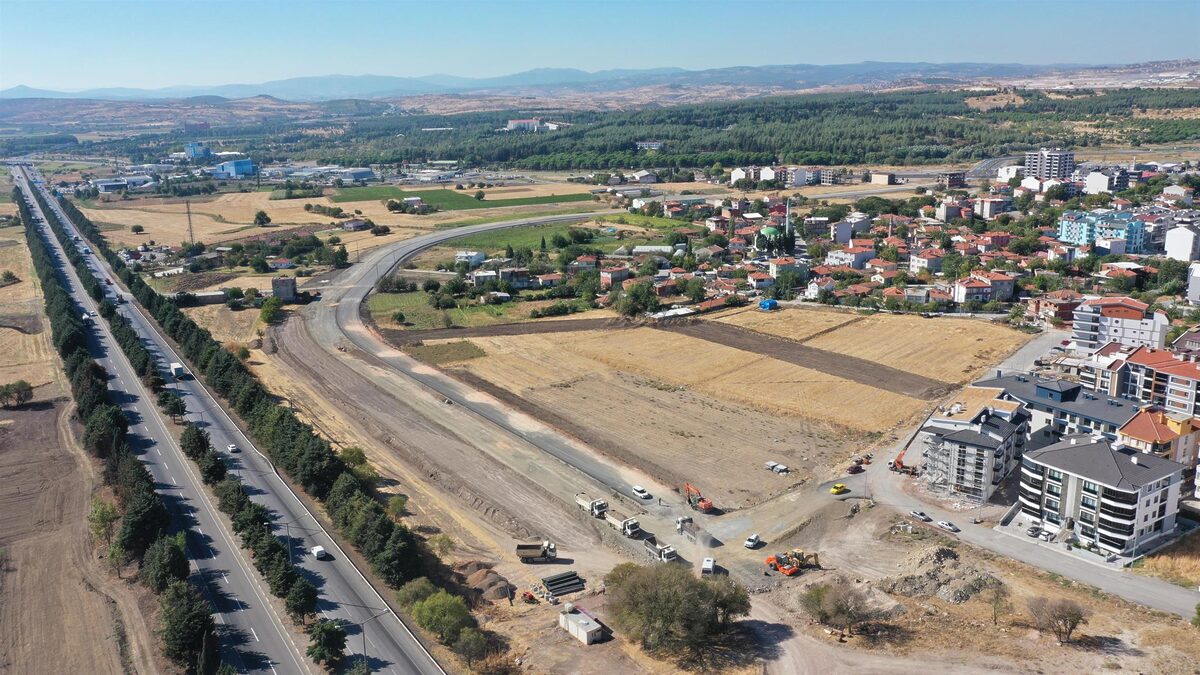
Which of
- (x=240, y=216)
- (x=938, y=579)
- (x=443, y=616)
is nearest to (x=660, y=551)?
(x=443, y=616)

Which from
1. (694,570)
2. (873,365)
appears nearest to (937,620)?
(694,570)

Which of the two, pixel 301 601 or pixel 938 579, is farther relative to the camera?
pixel 938 579

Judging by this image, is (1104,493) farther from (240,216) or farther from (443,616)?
(240,216)

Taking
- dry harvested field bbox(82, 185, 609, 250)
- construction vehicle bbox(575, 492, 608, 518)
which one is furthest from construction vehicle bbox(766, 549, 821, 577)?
dry harvested field bbox(82, 185, 609, 250)

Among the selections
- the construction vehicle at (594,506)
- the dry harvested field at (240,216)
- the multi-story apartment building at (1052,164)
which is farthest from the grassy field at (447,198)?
the construction vehicle at (594,506)

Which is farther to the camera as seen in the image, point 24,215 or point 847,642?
point 24,215

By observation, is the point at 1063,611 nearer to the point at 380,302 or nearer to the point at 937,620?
the point at 937,620

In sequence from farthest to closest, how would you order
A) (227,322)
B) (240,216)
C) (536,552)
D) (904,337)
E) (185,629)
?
(240,216) < (227,322) < (904,337) < (536,552) < (185,629)

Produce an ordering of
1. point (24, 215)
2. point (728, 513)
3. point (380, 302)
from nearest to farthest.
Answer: point (728, 513) → point (380, 302) → point (24, 215)

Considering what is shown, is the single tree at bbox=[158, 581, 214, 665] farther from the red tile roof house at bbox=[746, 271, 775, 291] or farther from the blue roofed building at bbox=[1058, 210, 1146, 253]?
the blue roofed building at bbox=[1058, 210, 1146, 253]
